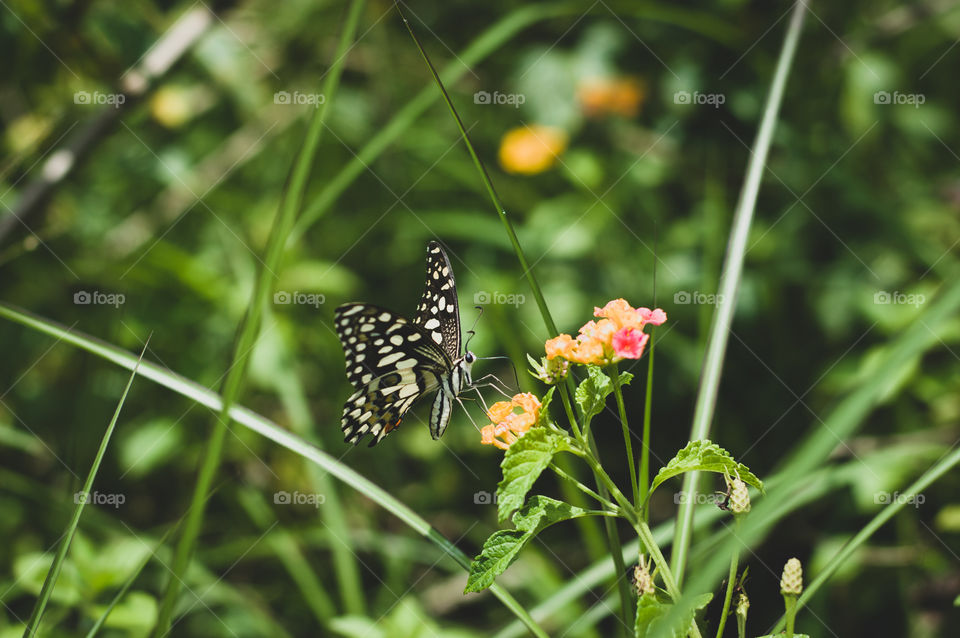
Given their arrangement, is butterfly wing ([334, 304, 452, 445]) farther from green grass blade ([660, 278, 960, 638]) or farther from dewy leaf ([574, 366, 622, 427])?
green grass blade ([660, 278, 960, 638])

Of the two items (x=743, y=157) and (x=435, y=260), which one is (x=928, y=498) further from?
(x=435, y=260)

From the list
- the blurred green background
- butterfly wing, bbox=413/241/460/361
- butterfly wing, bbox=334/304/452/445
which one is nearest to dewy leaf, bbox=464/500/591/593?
butterfly wing, bbox=334/304/452/445

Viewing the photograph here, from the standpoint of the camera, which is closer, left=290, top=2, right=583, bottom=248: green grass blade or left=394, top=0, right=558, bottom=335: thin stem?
left=394, top=0, right=558, bottom=335: thin stem

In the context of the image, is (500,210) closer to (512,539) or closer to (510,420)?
(510,420)

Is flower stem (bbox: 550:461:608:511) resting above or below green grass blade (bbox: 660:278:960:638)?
below

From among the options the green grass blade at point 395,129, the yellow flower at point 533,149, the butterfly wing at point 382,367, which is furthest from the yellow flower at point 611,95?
the butterfly wing at point 382,367

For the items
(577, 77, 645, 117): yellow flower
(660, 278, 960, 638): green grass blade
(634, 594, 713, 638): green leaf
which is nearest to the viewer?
(660, 278, 960, 638): green grass blade

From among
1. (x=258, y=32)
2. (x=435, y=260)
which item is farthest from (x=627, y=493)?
(x=258, y=32)
